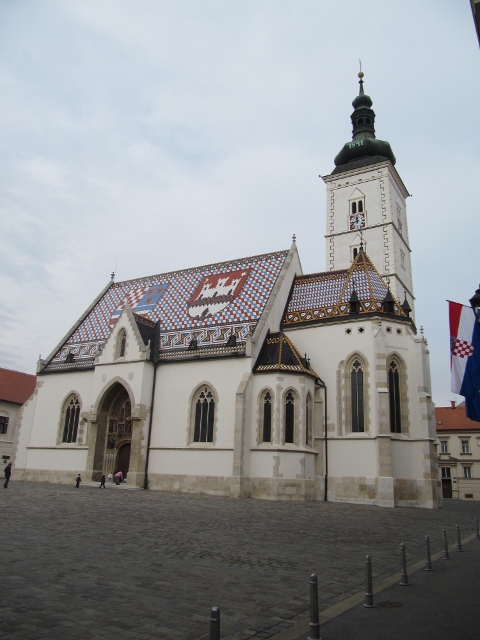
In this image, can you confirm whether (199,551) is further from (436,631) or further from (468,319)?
(468,319)

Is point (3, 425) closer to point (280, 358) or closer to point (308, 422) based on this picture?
point (280, 358)

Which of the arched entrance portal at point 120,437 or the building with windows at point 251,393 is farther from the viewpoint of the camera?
the arched entrance portal at point 120,437

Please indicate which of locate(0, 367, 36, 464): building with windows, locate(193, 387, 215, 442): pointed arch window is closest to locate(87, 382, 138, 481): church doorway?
locate(193, 387, 215, 442): pointed arch window

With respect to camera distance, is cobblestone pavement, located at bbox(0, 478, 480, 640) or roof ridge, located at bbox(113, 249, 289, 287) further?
roof ridge, located at bbox(113, 249, 289, 287)

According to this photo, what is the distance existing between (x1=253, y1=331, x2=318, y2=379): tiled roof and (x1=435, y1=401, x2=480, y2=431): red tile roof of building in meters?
34.6

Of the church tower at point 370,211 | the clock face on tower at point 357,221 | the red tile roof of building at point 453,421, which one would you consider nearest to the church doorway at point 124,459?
the church tower at point 370,211

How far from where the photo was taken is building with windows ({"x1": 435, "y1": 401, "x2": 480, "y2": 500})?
5509cm

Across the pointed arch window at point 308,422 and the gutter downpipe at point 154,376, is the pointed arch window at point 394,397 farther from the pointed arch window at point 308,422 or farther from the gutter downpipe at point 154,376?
the gutter downpipe at point 154,376

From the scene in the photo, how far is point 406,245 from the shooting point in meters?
46.5

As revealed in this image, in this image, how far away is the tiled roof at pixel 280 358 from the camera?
91.6ft

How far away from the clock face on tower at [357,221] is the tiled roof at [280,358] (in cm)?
1873

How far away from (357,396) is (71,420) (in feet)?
62.4

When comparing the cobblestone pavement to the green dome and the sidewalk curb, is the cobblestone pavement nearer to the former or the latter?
the sidewalk curb

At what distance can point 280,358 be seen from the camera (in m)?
28.2
